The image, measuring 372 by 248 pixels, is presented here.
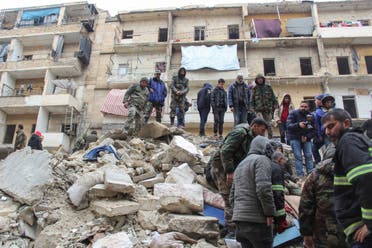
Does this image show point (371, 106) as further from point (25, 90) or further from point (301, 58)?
point (25, 90)

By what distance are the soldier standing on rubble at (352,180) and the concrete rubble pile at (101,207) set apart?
6.68 feet

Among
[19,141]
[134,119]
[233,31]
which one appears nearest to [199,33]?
[233,31]

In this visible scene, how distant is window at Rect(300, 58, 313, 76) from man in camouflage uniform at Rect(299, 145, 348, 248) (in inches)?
814

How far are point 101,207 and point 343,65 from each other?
22.6m

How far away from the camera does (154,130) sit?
866 cm

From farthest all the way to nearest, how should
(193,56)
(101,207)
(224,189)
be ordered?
1. (193,56)
2. (101,207)
3. (224,189)

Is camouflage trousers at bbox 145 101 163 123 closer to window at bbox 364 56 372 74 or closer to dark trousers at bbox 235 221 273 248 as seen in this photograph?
dark trousers at bbox 235 221 273 248

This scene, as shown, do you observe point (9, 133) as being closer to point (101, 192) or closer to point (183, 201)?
point (101, 192)

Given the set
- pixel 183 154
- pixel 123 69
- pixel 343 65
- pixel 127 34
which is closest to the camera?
pixel 183 154

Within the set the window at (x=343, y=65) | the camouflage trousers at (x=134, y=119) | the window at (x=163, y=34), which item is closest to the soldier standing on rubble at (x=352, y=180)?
the camouflage trousers at (x=134, y=119)

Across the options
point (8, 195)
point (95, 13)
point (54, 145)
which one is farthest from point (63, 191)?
point (95, 13)

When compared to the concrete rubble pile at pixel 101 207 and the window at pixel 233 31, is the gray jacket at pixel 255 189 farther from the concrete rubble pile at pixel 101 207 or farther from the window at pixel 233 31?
the window at pixel 233 31

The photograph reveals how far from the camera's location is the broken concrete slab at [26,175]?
4.92 metres

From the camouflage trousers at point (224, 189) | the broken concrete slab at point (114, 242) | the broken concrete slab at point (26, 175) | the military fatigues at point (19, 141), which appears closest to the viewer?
the broken concrete slab at point (114, 242)
